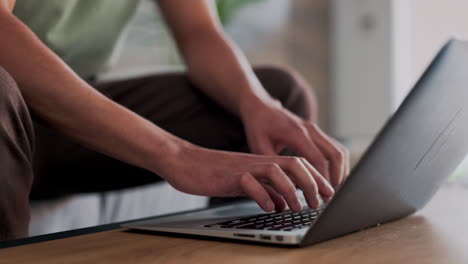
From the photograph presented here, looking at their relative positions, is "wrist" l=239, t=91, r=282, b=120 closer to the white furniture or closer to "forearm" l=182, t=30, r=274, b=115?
"forearm" l=182, t=30, r=274, b=115

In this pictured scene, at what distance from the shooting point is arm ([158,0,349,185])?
936mm

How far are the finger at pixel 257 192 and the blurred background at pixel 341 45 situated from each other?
6.31 ft

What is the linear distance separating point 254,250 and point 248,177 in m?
0.11

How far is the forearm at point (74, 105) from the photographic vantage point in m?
0.79

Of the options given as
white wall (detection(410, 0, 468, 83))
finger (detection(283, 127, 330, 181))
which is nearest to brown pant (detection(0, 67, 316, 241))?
finger (detection(283, 127, 330, 181))

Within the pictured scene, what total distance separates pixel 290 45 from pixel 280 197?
2648 mm

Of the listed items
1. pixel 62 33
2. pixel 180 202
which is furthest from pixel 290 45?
pixel 62 33

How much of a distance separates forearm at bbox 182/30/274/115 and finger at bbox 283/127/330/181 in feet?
0.46

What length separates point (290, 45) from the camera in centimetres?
331

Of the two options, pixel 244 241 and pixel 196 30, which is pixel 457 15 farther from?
pixel 244 241

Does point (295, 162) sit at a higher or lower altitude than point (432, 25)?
lower

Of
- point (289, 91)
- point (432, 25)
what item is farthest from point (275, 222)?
point (432, 25)

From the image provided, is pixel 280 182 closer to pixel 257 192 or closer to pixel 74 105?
pixel 257 192

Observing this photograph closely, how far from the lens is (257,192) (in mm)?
685
